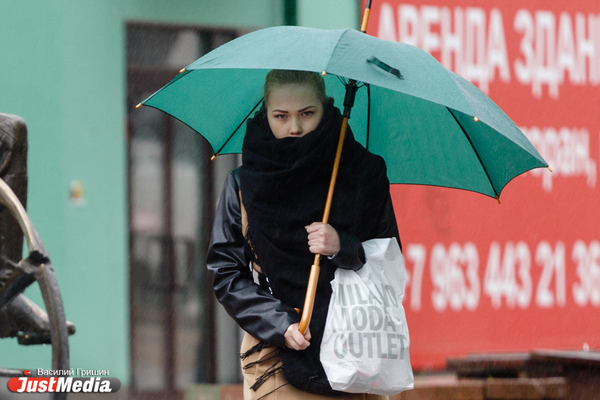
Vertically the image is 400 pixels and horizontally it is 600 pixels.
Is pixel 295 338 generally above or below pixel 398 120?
below

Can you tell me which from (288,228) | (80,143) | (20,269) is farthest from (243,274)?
(80,143)

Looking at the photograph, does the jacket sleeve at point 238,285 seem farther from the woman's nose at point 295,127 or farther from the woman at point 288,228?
the woman's nose at point 295,127

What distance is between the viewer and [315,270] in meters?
2.37

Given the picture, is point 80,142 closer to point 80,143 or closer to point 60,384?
point 80,143

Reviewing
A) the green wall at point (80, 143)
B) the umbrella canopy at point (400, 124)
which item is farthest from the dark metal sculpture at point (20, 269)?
the green wall at point (80, 143)

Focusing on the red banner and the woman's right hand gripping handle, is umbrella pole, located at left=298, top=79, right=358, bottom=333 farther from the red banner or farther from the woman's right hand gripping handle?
the red banner

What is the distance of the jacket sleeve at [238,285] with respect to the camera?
7.69 feet

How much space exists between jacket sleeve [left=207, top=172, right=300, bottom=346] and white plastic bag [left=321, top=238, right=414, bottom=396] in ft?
0.46

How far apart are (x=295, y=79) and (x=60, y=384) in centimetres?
184

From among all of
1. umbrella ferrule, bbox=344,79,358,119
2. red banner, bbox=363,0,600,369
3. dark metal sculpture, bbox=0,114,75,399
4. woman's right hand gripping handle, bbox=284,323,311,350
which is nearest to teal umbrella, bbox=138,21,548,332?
umbrella ferrule, bbox=344,79,358,119

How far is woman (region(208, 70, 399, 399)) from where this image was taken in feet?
7.77

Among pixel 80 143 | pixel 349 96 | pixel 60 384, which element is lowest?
pixel 60 384

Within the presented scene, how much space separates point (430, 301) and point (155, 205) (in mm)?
2595

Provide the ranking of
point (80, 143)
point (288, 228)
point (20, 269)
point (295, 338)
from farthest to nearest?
1. point (80, 143)
2. point (20, 269)
3. point (288, 228)
4. point (295, 338)
